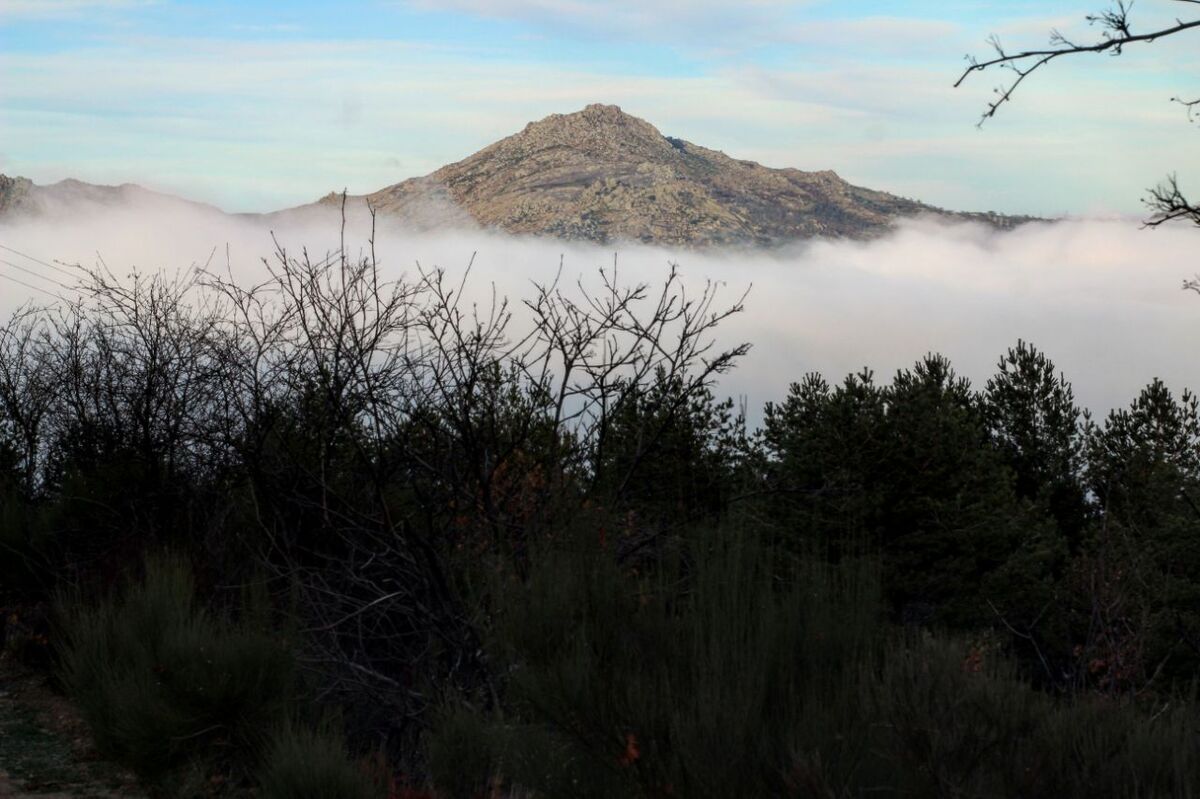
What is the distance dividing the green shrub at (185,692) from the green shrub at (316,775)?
140cm

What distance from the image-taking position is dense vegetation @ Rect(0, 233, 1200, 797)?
4.47 metres

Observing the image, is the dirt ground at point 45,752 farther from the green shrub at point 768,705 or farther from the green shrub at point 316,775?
the green shrub at point 768,705

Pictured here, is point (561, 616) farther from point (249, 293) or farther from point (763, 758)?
point (249, 293)

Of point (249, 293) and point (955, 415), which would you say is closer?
point (249, 293)

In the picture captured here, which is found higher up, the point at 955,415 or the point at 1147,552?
the point at 955,415

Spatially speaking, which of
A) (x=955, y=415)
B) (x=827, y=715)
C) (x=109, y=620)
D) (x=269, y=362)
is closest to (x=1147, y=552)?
(x=955, y=415)

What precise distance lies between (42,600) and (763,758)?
9.25 m

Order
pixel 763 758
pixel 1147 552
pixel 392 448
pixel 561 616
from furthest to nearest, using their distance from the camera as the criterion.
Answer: pixel 1147 552 < pixel 392 448 < pixel 561 616 < pixel 763 758

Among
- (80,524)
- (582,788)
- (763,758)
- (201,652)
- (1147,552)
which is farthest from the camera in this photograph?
(1147,552)

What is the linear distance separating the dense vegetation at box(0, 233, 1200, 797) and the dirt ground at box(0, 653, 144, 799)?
0.23 m

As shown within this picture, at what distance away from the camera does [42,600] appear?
1183 cm

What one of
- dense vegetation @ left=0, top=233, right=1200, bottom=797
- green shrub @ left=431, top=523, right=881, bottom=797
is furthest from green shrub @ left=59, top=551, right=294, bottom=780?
green shrub @ left=431, top=523, right=881, bottom=797

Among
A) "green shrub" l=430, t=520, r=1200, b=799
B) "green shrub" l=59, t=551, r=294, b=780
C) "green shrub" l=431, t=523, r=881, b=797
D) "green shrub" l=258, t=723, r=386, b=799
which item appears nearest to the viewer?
"green shrub" l=430, t=520, r=1200, b=799

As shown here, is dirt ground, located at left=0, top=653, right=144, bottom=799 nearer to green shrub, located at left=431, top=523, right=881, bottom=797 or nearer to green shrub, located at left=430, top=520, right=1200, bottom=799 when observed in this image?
green shrub, located at left=430, top=520, right=1200, bottom=799
